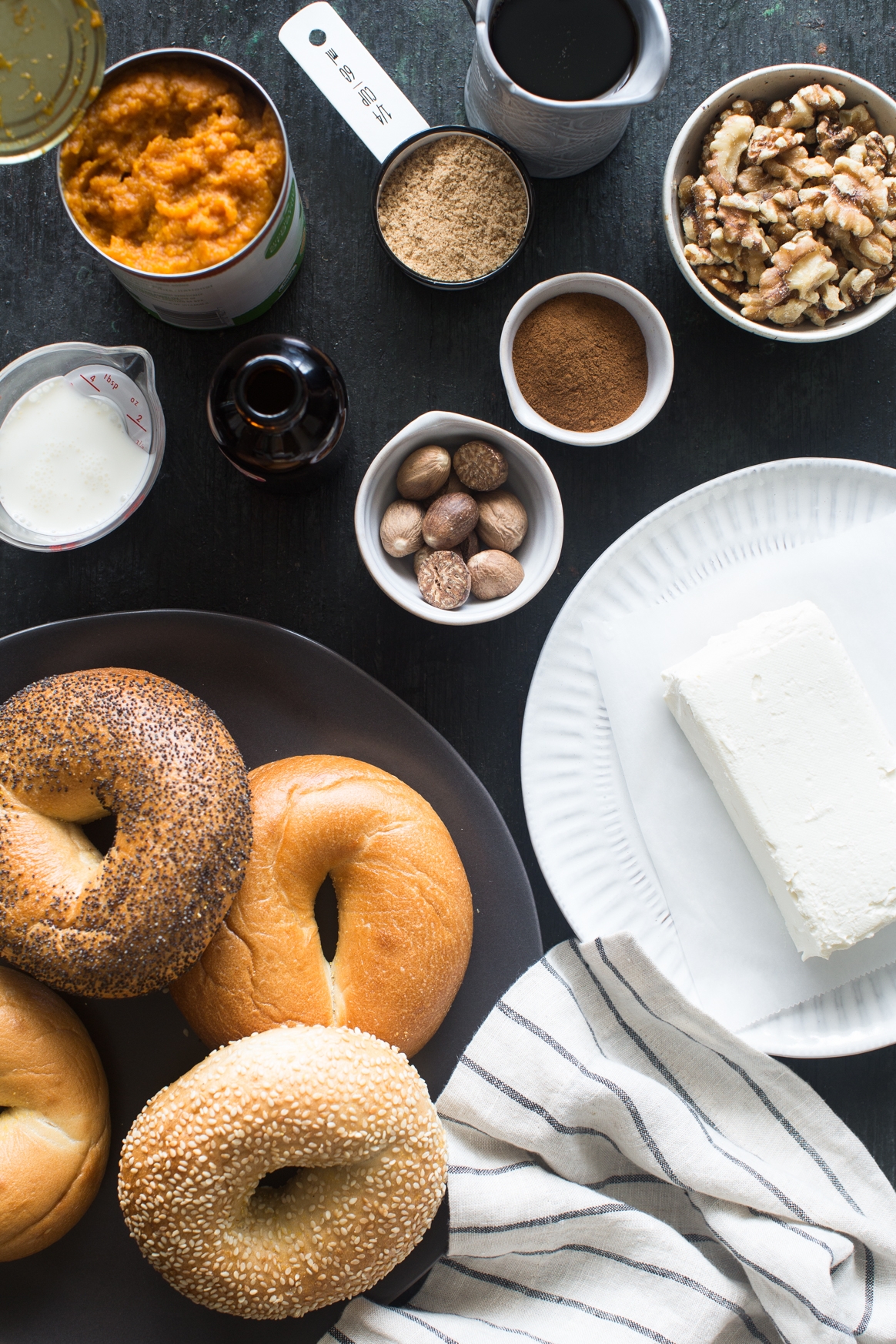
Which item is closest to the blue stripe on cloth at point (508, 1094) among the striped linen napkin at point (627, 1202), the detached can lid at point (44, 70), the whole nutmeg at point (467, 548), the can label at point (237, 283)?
the striped linen napkin at point (627, 1202)

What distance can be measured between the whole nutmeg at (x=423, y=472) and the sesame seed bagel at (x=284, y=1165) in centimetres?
69

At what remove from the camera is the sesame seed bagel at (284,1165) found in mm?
1060

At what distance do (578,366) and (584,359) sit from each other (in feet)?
0.04

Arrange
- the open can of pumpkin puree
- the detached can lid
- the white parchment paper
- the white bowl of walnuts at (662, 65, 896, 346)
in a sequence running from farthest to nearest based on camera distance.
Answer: the white parchment paper < the white bowl of walnuts at (662, 65, 896, 346) < the open can of pumpkin puree < the detached can lid

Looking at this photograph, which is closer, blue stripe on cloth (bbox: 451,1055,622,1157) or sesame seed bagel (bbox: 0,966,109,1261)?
sesame seed bagel (bbox: 0,966,109,1261)

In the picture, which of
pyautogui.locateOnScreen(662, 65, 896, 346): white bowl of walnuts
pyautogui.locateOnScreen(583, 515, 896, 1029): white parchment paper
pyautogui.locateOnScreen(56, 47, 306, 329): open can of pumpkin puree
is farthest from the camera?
pyautogui.locateOnScreen(583, 515, 896, 1029): white parchment paper

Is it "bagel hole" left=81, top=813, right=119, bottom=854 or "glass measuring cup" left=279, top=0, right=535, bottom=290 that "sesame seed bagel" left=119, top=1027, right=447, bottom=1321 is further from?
"glass measuring cup" left=279, top=0, right=535, bottom=290

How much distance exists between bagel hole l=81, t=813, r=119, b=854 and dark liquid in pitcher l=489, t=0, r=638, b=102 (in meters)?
1.09

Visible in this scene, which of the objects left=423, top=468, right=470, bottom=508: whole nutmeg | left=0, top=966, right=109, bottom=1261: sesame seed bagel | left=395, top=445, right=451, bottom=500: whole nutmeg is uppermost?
left=395, top=445, right=451, bottom=500: whole nutmeg

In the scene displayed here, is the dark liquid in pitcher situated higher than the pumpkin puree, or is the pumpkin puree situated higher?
the pumpkin puree

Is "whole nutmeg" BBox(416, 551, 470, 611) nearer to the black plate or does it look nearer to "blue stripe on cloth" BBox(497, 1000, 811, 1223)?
the black plate

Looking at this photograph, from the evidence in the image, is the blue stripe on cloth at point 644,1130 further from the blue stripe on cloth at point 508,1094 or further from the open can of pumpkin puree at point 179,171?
the open can of pumpkin puree at point 179,171

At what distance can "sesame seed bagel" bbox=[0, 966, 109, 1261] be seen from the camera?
1.09 meters

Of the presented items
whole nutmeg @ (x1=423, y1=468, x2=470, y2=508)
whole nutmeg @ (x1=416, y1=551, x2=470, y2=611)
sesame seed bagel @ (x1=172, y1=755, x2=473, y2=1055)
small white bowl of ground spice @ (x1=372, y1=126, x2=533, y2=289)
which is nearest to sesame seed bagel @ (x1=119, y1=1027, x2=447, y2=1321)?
sesame seed bagel @ (x1=172, y1=755, x2=473, y2=1055)
